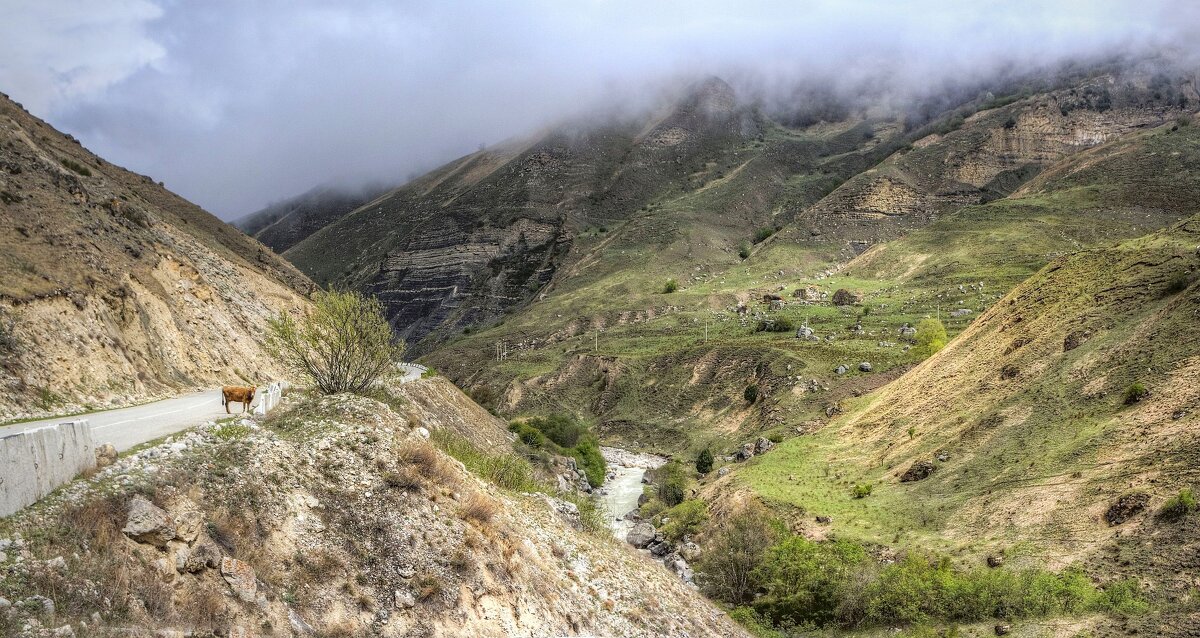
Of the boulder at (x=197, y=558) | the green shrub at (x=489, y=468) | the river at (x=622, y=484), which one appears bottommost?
the river at (x=622, y=484)

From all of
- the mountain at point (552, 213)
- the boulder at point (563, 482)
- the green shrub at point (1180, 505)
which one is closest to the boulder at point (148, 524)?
the green shrub at point (1180, 505)

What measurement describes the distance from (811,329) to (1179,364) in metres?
51.1

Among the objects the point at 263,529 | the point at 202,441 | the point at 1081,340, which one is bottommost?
the point at 1081,340

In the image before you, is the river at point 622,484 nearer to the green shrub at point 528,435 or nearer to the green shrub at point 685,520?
the green shrub at point 685,520

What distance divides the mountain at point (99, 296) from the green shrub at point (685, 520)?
24.3 metres

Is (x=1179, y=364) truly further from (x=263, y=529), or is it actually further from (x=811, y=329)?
(x=811, y=329)

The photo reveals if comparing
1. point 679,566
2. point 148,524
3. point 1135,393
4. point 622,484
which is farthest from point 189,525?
point 622,484

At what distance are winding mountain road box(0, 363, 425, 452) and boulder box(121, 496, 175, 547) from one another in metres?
3.34

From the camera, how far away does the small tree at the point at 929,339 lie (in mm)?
60875

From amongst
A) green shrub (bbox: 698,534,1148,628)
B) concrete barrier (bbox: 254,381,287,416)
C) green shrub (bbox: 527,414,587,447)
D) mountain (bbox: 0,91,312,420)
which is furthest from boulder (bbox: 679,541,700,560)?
concrete barrier (bbox: 254,381,287,416)

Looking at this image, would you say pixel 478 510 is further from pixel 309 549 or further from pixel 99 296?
pixel 99 296

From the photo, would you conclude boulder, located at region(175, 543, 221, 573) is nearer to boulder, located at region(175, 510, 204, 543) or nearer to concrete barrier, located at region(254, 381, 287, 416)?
boulder, located at region(175, 510, 204, 543)

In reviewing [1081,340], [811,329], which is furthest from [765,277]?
[1081,340]

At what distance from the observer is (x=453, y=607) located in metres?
13.1
